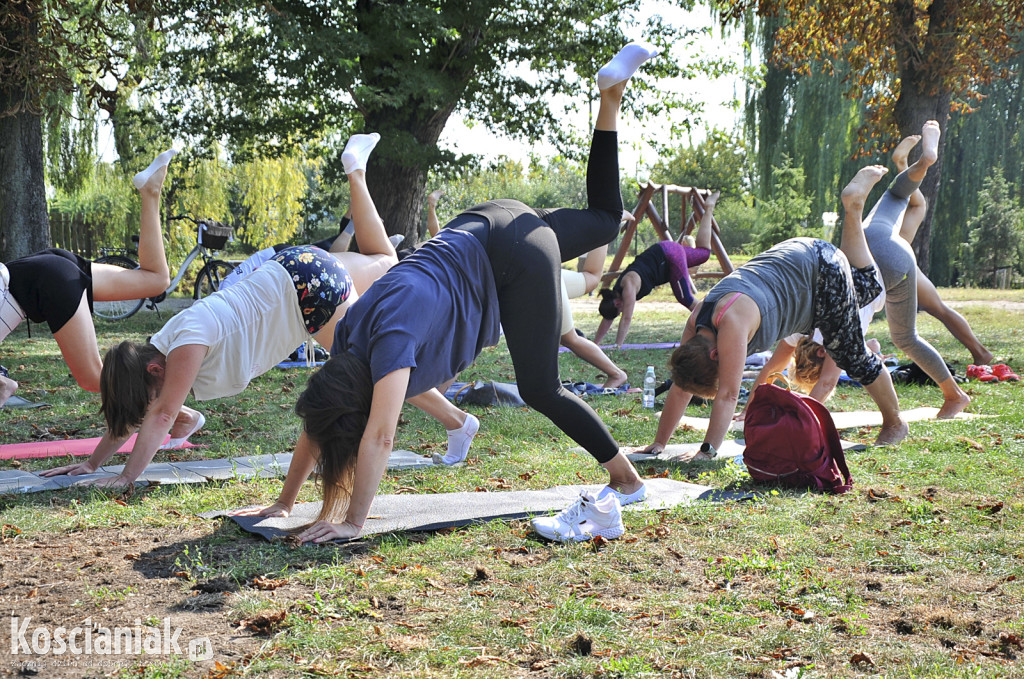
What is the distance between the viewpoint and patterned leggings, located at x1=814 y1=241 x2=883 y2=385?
5.09 meters

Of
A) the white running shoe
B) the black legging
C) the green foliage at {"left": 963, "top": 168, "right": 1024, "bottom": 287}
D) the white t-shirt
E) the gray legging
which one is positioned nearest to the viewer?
the black legging

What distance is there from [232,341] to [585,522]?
6.59 ft

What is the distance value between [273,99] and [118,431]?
38.4 ft

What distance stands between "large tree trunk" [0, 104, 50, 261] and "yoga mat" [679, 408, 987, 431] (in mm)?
9971

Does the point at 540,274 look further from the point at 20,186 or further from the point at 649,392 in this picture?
the point at 20,186

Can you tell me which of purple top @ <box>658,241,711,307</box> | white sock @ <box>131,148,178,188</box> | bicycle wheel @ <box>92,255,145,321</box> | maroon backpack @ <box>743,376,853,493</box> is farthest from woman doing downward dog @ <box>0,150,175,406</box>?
bicycle wheel @ <box>92,255,145,321</box>

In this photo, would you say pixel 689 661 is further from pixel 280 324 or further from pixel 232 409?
pixel 232 409

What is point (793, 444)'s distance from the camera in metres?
4.46

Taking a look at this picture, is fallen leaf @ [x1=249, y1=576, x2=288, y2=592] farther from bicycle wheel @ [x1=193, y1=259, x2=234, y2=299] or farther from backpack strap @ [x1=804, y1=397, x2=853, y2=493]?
bicycle wheel @ [x1=193, y1=259, x2=234, y2=299]

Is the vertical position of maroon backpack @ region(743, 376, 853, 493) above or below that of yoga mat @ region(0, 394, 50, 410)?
above

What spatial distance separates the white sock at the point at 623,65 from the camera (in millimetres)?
3721

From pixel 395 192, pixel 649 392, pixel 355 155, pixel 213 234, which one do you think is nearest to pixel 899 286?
pixel 649 392

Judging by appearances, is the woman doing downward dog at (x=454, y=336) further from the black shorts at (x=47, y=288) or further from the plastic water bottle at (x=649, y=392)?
the plastic water bottle at (x=649, y=392)

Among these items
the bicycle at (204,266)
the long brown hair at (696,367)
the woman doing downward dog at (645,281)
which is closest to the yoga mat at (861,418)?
the long brown hair at (696,367)
